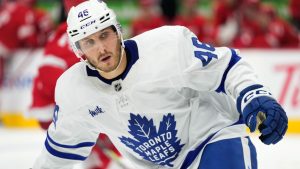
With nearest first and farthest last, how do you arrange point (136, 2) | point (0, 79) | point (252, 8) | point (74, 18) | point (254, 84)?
point (254, 84) < point (74, 18) < point (252, 8) < point (0, 79) < point (136, 2)

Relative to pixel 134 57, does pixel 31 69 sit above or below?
below

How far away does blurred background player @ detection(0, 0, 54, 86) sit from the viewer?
23.5 feet

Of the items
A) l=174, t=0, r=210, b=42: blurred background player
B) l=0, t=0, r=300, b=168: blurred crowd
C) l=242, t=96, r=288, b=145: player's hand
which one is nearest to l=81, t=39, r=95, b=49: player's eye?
l=242, t=96, r=288, b=145: player's hand

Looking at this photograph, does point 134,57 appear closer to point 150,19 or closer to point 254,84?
point 254,84

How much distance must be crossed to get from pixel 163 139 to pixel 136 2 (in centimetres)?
553

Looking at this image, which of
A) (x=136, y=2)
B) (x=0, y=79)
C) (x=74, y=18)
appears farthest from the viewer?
(x=136, y=2)

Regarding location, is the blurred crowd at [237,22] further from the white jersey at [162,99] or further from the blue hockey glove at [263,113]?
the blue hockey glove at [263,113]

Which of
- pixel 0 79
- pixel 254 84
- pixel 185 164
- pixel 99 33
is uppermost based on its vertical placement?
pixel 99 33

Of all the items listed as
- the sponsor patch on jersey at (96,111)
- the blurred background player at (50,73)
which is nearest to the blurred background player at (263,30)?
the blurred background player at (50,73)

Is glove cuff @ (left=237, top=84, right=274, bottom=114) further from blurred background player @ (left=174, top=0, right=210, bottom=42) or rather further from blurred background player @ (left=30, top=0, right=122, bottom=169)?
blurred background player @ (left=174, top=0, right=210, bottom=42)

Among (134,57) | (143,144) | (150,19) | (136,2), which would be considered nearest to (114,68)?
(134,57)

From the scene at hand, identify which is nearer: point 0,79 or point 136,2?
point 0,79

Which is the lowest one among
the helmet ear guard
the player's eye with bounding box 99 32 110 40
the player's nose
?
the player's nose

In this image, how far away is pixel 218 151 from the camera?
2855mm
